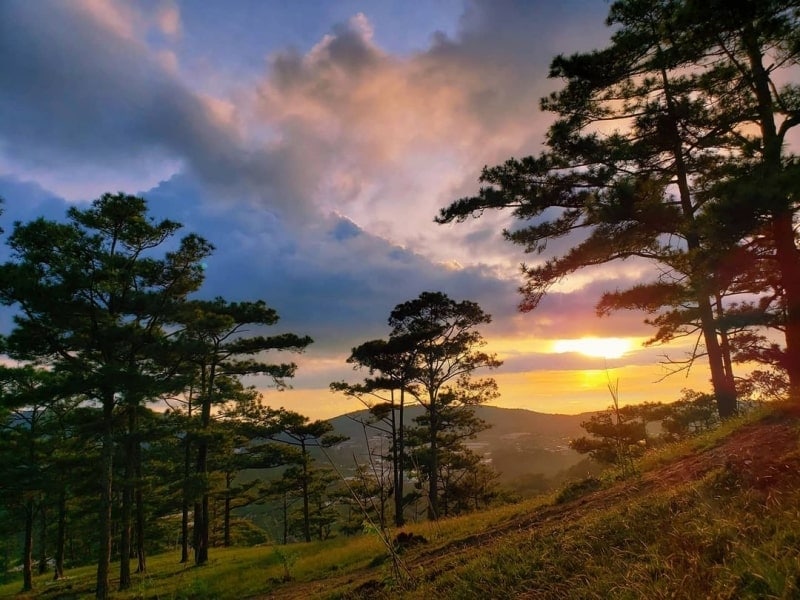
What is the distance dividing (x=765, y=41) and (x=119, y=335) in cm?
1882

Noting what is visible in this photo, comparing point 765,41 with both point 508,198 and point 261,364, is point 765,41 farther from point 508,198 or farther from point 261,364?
point 261,364

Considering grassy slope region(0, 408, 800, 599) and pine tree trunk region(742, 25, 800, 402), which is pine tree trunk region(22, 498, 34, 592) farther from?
pine tree trunk region(742, 25, 800, 402)

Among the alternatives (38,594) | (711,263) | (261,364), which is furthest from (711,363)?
(38,594)

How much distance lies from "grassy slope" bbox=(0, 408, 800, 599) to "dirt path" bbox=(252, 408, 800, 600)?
0.03 metres

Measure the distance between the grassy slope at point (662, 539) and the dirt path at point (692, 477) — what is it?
25mm

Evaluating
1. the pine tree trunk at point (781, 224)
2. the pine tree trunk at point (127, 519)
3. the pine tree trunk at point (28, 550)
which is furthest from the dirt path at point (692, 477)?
the pine tree trunk at point (28, 550)

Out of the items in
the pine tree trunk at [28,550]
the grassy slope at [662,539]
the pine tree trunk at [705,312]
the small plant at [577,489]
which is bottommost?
the pine tree trunk at [28,550]

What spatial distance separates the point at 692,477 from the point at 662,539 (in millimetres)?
2455

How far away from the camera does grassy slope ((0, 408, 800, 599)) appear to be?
2.87 meters

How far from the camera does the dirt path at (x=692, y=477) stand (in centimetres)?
438

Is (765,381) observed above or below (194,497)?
above

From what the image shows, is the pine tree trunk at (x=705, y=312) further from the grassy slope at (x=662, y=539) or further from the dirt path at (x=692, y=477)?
the dirt path at (x=692, y=477)

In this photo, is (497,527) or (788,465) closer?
(788,465)

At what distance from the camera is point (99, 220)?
14422mm
